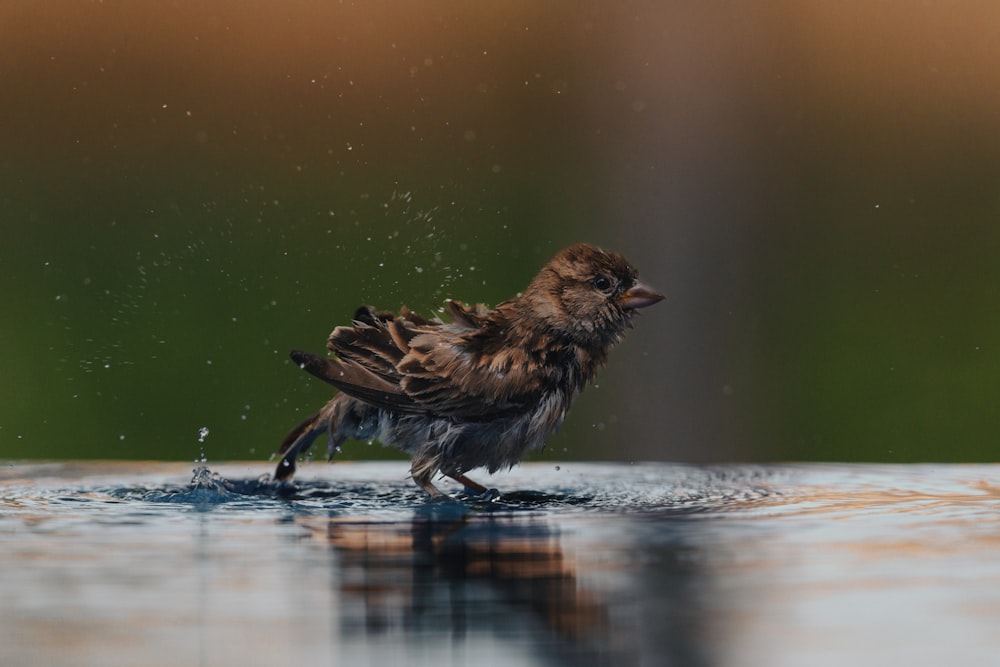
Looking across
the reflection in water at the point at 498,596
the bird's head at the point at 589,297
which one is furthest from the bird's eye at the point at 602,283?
the reflection in water at the point at 498,596

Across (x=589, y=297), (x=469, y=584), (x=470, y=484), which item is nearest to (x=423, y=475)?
(x=470, y=484)

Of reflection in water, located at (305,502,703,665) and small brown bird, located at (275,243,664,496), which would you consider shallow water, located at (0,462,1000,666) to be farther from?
small brown bird, located at (275,243,664,496)

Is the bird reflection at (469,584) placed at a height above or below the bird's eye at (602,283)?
below

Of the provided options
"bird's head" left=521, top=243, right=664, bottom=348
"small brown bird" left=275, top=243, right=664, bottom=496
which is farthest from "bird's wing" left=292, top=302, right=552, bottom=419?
"bird's head" left=521, top=243, right=664, bottom=348

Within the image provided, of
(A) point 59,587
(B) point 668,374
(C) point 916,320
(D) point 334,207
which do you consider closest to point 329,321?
(D) point 334,207

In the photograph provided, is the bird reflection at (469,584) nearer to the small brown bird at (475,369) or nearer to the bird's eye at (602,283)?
the small brown bird at (475,369)

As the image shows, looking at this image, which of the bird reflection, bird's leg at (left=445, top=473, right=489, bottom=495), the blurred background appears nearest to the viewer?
the bird reflection

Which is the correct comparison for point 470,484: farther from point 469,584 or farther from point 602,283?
point 469,584
